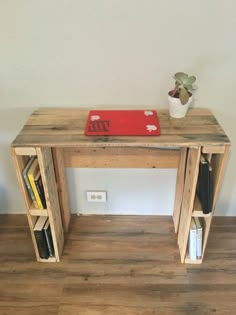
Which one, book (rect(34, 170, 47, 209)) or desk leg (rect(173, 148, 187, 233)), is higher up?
book (rect(34, 170, 47, 209))

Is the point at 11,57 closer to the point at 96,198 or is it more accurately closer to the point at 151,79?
the point at 151,79

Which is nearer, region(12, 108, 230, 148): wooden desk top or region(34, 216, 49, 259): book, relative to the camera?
region(12, 108, 230, 148): wooden desk top

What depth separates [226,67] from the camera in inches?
60.5

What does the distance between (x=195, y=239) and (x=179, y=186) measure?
0.34 m

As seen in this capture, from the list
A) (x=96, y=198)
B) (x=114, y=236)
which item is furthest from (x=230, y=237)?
(x=96, y=198)

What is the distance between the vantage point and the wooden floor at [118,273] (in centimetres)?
152

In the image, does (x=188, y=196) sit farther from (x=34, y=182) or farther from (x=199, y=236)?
(x=34, y=182)

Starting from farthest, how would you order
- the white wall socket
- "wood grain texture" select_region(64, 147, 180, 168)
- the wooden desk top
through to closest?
the white wall socket, "wood grain texture" select_region(64, 147, 180, 168), the wooden desk top

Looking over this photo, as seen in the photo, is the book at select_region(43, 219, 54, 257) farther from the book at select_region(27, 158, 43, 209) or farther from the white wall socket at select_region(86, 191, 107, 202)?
the white wall socket at select_region(86, 191, 107, 202)

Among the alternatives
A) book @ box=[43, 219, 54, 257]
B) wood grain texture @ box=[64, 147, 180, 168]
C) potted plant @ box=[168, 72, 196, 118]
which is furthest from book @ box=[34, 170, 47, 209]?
potted plant @ box=[168, 72, 196, 118]

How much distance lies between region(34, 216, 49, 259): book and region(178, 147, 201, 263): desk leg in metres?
0.82

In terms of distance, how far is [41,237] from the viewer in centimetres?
165

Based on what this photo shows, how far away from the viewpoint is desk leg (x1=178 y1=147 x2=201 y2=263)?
1456 mm

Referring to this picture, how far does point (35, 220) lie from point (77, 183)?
0.40 metres
